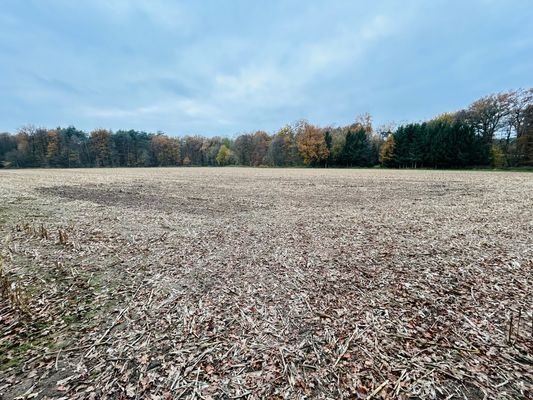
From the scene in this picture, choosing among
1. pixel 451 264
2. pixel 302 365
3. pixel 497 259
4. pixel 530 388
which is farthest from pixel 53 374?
pixel 497 259

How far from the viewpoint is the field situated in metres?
2.29

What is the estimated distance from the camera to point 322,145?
6166cm

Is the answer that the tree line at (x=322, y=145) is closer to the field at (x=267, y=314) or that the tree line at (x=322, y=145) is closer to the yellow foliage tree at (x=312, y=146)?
the yellow foliage tree at (x=312, y=146)

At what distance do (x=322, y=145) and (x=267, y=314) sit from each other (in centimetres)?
6189

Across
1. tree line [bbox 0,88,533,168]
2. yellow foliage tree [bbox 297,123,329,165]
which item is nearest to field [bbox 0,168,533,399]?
tree line [bbox 0,88,533,168]

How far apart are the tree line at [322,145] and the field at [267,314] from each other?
49.9 m

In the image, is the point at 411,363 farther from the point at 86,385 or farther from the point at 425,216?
the point at 425,216

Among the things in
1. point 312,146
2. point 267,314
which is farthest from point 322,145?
point 267,314

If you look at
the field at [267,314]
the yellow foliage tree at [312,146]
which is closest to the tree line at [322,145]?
the yellow foliage tree at [312,146]

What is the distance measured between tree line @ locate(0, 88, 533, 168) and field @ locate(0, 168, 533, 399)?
4993 cm

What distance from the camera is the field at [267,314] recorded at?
7.52ft

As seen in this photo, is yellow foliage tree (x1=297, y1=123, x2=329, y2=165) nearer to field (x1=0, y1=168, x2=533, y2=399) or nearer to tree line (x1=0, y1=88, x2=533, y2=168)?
tree line (x1=0, y1=88, x2=533, y2=168)

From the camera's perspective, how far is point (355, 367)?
2.44m

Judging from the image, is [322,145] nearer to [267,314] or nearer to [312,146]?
[312,146]
